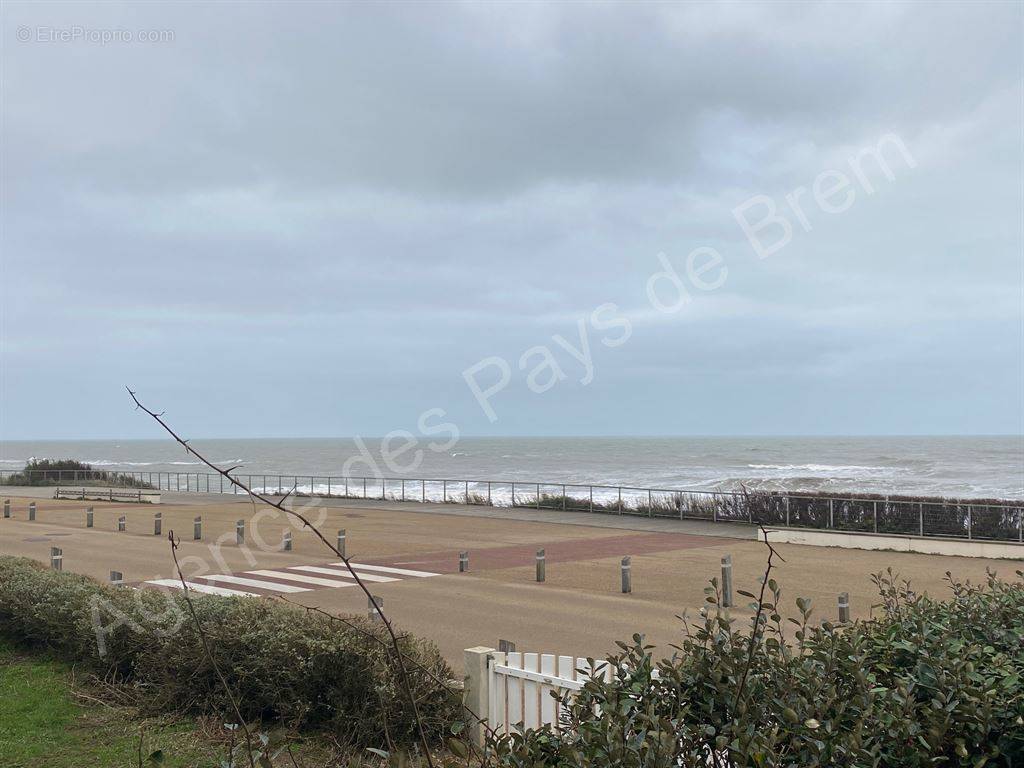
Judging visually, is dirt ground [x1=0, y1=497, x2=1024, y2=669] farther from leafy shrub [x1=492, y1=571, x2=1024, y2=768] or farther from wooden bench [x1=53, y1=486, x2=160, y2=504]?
wooden bench [x1=53, y1=486, x2=160, y2=504]

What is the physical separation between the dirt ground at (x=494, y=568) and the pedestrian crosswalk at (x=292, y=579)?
0.15ft

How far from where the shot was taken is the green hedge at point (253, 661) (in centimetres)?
733

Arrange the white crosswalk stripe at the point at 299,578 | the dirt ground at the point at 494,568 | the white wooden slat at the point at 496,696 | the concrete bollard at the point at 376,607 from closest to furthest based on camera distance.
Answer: the concrete bollard at the point at 376,607 → the white wooden slat at the point at 496,696 → the dirt ground at the point at 494,568 → the white crosswalk stripe at the point at 299,578

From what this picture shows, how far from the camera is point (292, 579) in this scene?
18203 mm

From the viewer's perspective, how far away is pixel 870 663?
3.92 meters

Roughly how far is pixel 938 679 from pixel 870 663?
530 millimetres

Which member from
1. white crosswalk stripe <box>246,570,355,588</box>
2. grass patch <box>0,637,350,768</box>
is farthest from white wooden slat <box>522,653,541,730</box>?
white crosswalk stripe <box>246,570,355,588</box>

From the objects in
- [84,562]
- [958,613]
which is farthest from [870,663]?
[84,562]

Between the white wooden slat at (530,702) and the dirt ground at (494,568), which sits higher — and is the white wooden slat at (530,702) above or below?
above

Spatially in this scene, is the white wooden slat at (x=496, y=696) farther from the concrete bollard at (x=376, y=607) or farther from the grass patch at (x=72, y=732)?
the grass patch at (x=72, y=732)

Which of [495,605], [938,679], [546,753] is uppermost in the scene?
[938,679]

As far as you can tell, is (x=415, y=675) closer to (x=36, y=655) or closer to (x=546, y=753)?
(x=546, y=753)

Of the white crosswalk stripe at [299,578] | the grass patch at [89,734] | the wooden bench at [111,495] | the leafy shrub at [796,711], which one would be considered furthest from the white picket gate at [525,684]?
the wooden bench at [111,495]

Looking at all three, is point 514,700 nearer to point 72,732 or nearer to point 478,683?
point 478,683
